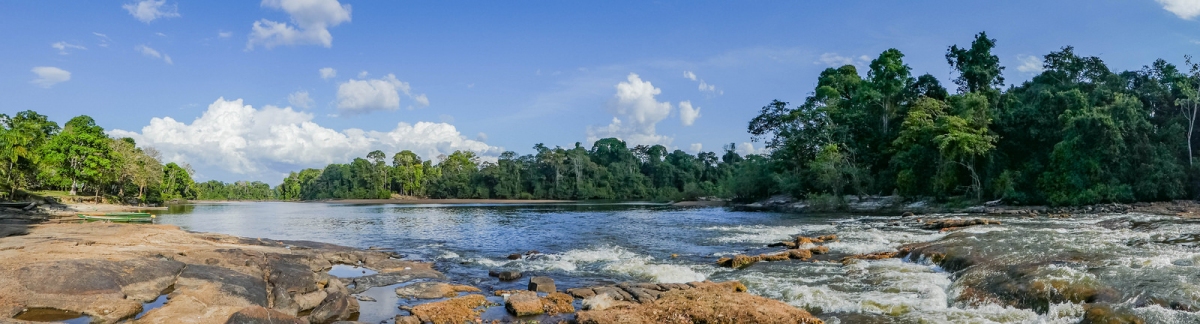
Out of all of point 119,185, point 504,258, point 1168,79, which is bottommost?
point 504,258

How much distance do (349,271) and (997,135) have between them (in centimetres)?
4626

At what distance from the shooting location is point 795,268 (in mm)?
16625

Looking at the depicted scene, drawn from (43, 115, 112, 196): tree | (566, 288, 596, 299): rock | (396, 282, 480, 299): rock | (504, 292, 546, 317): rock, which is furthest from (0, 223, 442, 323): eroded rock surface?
(43, 115, 112, 196): tree

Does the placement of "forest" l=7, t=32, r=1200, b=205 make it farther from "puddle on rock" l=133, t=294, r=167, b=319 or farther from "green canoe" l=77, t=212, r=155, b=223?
"puddle on rock" l=133, t=294, r=167, b=319

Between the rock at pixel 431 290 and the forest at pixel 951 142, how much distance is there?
4041 centimetres

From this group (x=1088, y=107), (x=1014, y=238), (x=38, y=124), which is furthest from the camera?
(x=38, y=124)

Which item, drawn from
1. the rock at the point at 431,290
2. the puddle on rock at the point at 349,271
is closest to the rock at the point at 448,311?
the rock at the point at 431,290

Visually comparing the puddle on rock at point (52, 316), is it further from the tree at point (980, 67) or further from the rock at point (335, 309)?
the tree at point (980, 67)

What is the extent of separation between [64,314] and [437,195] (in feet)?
434

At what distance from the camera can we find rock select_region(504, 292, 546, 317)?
36.7ft

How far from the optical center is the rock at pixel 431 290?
13195mm

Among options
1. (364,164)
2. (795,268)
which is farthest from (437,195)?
(795,268)

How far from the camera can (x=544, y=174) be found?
12925 centimetres

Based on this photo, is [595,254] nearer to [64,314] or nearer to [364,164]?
[64,314]
